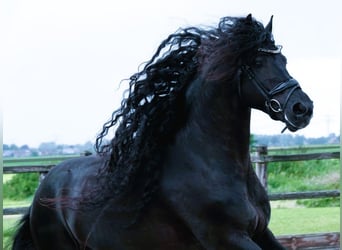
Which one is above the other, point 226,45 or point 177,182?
point 226,45

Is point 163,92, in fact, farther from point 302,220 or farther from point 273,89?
point 302,220

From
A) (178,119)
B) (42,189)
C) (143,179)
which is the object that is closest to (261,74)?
(178,119)

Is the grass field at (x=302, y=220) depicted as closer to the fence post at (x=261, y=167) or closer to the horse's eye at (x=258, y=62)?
the fence post at (x=261, y=167)

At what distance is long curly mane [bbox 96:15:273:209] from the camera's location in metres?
3.13

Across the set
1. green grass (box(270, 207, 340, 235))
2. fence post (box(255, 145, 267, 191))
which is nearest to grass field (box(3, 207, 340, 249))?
green grass (box(270, 207, 340, 235))

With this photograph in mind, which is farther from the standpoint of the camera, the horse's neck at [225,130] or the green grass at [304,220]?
the green grass at [304,220]

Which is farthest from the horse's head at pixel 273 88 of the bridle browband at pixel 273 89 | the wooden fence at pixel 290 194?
the wooden fence at pixel 290 194

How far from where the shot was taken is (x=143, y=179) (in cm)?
331

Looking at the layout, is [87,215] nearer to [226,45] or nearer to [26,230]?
[26,230]

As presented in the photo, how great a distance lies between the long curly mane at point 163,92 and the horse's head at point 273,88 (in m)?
0.05

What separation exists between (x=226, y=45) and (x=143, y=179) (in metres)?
0.83

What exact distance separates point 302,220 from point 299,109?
16.2ft

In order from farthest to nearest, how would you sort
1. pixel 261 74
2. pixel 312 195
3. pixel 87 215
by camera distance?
1. pixel 312 195
2. pixel 87 215
3. pixel 261 74

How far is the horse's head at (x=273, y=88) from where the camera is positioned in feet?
9.45
